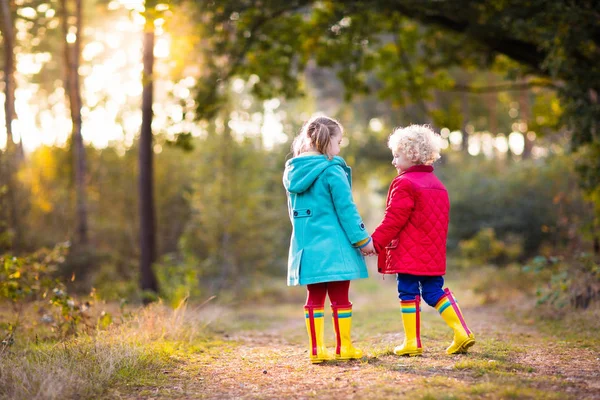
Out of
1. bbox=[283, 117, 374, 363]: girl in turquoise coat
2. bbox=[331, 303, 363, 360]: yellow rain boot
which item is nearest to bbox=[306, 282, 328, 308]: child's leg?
bbox=[283, 117, 374, 363]: girl in turquoise coat

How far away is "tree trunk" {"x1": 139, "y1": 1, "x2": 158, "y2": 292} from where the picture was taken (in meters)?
11.9

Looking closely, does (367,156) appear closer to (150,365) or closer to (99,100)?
(99,100)

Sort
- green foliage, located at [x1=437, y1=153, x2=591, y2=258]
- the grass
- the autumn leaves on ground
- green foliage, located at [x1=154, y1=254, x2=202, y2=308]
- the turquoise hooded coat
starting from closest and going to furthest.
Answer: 1. the autumn leaves on ground
2. the grass
3. the turquoise hooded coat
4. green foliage, located at [x1=154, y1=254, x2=202, y2=308]
5. green foliage, located at [x1=437, y1=153, x2=591, y2=258]

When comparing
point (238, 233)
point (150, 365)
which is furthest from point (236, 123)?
point (150, 365)

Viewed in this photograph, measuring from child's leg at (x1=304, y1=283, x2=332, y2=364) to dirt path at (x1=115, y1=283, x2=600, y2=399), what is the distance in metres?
0.11

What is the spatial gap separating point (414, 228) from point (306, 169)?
955 millimetres

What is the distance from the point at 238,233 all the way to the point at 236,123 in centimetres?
255

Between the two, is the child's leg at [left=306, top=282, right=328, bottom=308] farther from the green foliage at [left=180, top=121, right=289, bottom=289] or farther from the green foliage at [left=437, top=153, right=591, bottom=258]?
the green foliage at [left=437, top=153, right=591, bottom=258]

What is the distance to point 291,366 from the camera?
512 cm

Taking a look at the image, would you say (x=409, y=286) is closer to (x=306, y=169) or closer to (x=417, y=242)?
(x=417, y=242)

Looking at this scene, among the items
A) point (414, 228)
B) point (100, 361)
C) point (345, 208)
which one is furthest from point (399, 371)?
point (100, 361)

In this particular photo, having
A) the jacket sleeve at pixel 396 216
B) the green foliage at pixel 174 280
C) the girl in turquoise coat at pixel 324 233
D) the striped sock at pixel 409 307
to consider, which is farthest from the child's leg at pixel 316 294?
the green foliage at pixel 174 280

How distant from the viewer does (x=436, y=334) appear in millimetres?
6402

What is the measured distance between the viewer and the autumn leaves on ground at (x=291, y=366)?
4066 millimetres
